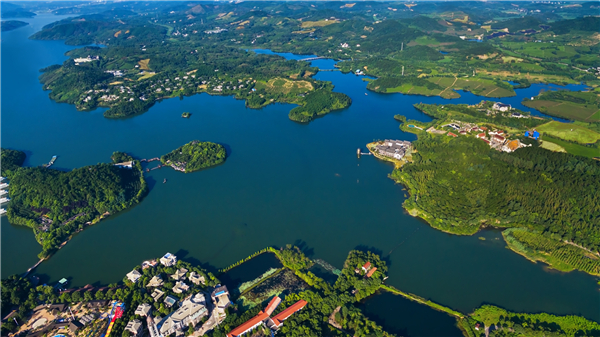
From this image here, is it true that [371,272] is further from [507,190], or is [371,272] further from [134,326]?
[507,190]

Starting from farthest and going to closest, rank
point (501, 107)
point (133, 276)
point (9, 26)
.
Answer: point (9, 26) < point (501, 107) < point (133, 276)

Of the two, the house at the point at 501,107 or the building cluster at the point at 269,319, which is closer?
the building cluster at the point at 269,319

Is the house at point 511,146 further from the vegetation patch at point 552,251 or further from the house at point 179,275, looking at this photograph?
the house at point 179,275

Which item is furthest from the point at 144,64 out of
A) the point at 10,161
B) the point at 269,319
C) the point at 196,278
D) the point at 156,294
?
the point at 269,319

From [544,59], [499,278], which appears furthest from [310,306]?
[544,59]

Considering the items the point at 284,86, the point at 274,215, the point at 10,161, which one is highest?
the point at 10,161

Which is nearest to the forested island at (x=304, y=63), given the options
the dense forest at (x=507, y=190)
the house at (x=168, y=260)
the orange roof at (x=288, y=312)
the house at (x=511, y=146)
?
the dense forest at (x=507, y=190)
